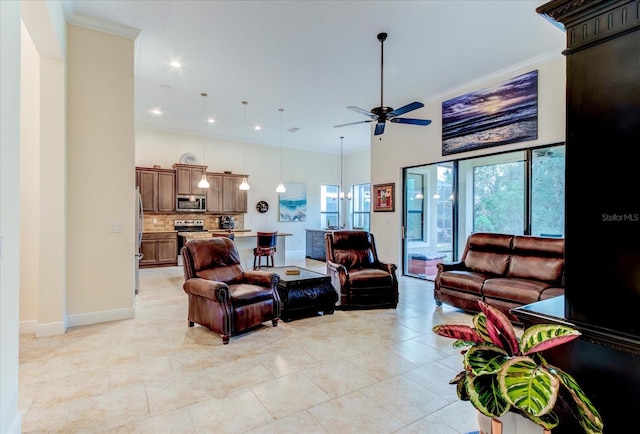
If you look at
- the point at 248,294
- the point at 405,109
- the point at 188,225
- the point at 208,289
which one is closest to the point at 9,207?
the point at 208,289

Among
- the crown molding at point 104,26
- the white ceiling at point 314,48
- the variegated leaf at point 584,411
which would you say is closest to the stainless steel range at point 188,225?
the white ceiling at point 314,48

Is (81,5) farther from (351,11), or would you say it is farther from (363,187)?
(363,187)

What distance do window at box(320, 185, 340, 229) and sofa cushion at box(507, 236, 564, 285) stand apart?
672 centimetres

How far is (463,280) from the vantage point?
432cm

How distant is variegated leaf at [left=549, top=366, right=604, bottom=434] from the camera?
936 millimetres

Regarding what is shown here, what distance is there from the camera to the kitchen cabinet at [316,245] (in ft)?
30.3

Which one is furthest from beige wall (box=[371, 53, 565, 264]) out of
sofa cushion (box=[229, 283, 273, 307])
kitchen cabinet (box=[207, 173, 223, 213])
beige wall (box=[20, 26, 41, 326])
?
beige wall (box=[20, 26, 41, 326])

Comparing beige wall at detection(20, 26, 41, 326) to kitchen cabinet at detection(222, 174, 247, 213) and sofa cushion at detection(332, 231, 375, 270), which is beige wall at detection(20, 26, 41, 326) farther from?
kitchen cabinet at detection(222, 174, 247, 213)

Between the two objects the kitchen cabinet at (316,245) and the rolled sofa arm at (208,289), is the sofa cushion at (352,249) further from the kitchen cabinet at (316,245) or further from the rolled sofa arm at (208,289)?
the kitchen cabinet at (316,245)

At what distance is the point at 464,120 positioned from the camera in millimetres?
5488

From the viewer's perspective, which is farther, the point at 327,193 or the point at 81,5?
the point at 327,193

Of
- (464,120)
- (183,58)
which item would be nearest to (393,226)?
(464,120)

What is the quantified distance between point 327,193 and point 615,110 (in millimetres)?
9714

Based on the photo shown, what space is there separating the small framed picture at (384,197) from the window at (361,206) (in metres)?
2.98
